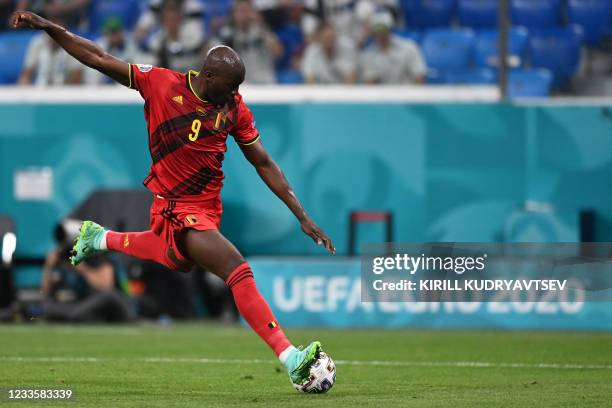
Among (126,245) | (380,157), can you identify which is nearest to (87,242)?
(126,245)

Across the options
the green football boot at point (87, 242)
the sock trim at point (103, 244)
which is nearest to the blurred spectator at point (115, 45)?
the green football boot at point (87, 242)

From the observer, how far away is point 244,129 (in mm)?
8664

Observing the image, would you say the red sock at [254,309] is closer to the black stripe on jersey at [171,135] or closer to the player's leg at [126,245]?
the player's leg at [126,245]

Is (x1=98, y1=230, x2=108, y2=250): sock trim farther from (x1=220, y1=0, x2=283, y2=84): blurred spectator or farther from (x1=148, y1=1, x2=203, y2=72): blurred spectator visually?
(x1=220, y1=0, x2=283, y2=84): blurred spectator

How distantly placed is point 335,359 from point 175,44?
302 inches

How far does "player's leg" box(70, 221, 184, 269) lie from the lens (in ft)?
28.9

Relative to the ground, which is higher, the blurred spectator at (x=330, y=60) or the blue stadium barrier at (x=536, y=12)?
the blue stadium barrier at (x=536, y=12)

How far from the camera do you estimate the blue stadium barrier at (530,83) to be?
1694cm

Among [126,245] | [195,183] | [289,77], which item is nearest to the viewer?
[195,183]

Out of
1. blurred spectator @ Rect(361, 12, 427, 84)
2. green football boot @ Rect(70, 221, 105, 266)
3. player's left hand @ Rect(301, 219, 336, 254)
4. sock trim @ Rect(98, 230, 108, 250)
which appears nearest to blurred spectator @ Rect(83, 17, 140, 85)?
blurred spectator @ Rect(361, 12, 427, 84)

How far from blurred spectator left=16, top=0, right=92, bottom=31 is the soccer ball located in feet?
39.4

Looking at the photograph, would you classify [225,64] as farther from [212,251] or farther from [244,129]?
[212,251]

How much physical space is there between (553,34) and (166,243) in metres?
10.2

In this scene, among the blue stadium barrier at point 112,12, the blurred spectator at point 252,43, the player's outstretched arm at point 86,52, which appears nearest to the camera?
the player's outstretched arm at point 86,52
